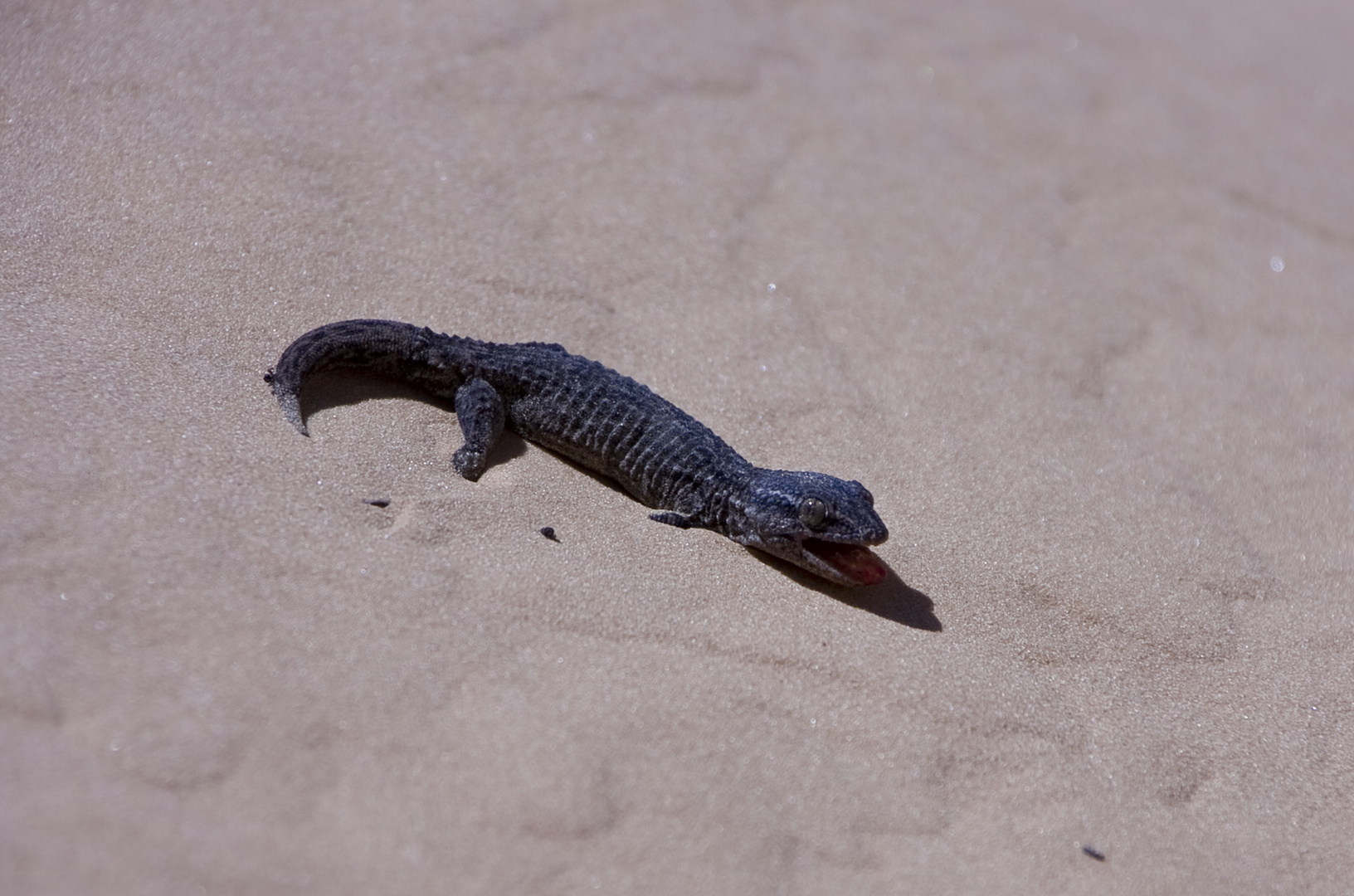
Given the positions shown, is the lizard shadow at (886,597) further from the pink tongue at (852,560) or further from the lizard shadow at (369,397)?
the lizard shadow at (369,397)

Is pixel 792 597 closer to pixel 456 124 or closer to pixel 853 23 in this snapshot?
pixel 456 124

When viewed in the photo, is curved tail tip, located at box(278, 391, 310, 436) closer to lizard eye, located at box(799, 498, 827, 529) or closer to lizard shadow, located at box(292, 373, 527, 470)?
lizard shadow, located at box(292, 373, 527, 470)

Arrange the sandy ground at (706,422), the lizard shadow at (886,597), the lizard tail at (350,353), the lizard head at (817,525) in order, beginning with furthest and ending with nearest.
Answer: the lizard tail at (350,353) → the lizard head at (817,525) → the lizard shadow at (886,597) → the sandy ground at (706,422)

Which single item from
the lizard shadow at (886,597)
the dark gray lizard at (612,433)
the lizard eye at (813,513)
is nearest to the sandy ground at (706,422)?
the lizard shadow at (886,597)

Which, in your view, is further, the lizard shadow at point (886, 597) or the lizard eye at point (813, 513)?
the lizard eye at point (813, 513)

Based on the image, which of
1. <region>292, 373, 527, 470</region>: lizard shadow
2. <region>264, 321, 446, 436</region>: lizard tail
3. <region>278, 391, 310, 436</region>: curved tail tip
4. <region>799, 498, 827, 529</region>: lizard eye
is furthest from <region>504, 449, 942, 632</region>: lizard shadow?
<region>278, 391, 310, 436</region>: curved tail tip

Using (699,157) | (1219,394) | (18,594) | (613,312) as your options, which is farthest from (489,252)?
(1219,394)

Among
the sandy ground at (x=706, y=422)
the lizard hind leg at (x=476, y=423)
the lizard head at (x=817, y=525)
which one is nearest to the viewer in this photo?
the sandy ground at (x=706, y=422)
